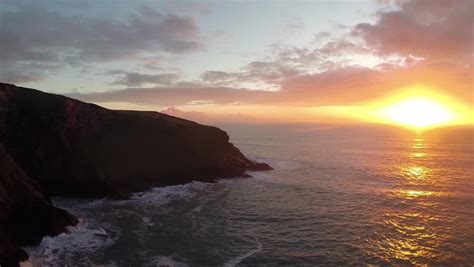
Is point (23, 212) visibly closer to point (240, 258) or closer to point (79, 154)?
point (79, 154)

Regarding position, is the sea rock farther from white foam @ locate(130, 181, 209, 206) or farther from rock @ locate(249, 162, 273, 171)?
rock @ locate(249, 162, 273, 171)

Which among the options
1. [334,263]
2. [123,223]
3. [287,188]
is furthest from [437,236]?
[123,223]

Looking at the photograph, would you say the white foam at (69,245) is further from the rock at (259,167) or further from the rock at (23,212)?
the rock at (259,167)

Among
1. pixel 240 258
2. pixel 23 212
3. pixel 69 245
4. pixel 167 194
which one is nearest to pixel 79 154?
pixel 167 194

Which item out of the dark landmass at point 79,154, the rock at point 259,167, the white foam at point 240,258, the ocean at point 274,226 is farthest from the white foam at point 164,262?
the rock at point 259,167

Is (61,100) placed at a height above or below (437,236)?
above

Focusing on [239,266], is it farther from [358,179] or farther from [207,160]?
[358,179]
